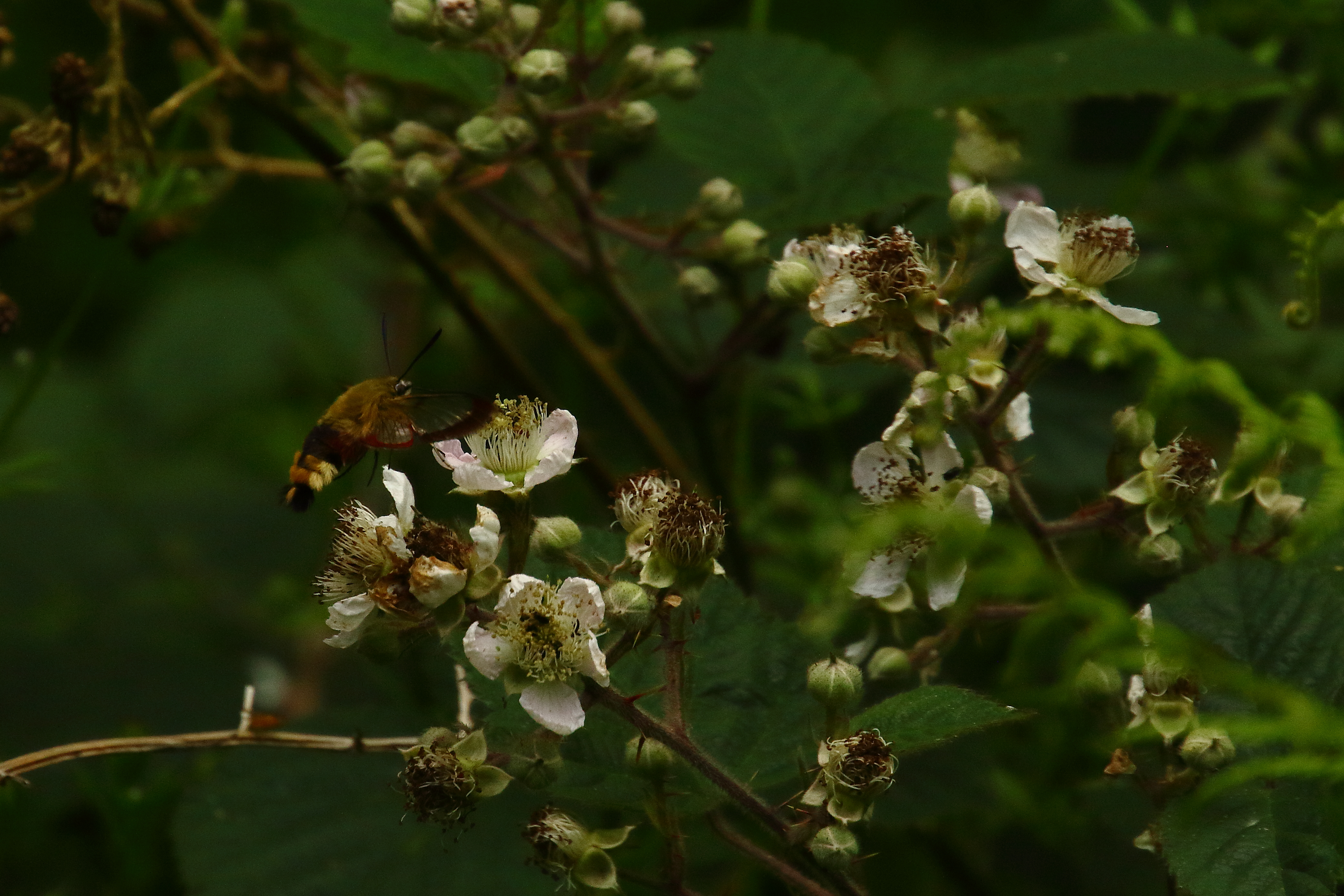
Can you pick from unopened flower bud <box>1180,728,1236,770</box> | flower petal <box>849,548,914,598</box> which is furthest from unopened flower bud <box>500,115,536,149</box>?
unopened flower bud <box>1180,728,1236,770</box>

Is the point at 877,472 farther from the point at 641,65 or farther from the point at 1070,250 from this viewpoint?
the point at 641,65

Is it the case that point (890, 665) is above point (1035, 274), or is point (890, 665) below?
below

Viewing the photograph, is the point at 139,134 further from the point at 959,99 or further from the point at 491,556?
the point at 959,99

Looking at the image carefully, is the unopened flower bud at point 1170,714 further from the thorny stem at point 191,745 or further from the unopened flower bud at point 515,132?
the unopened flower bud at point 515,132

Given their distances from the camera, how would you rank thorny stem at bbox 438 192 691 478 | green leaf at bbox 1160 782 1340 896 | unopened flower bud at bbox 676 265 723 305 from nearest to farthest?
green leaf at bbox 1160 782 1340 896 < unopened flower bud at bbox 676 265 723 305 < thorny stem at bbox 438 192 691 478

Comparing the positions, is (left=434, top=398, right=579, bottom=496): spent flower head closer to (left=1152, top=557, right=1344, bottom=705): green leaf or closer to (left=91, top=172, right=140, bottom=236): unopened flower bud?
(left=1152, top=557, right=1344, bottom=705): green leaf

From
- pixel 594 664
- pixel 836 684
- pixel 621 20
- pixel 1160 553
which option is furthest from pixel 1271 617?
pixel 621 20
